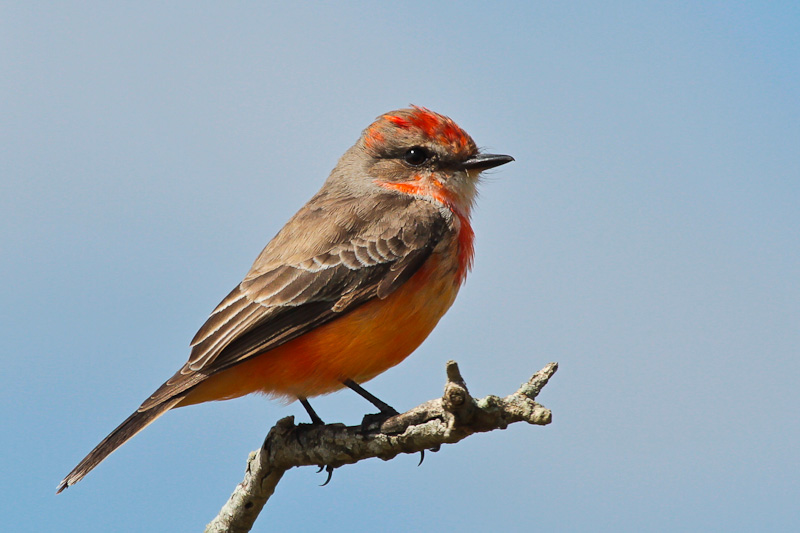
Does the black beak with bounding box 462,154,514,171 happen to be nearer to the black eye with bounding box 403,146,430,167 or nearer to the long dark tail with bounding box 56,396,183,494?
the black eye with bounding box 403,146,430,167

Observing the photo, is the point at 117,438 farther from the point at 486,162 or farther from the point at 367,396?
the point at 486,162

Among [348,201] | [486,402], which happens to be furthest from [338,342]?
[486,402]

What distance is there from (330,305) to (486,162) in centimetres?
208

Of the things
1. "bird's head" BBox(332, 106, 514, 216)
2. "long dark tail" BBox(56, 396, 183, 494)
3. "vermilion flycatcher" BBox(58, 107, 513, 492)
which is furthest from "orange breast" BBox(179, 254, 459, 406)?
"bird's head" BBox(332, 106, 514, 216)

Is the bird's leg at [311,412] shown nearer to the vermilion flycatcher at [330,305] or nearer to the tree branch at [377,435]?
the vermilion flycatcher at [330,305]

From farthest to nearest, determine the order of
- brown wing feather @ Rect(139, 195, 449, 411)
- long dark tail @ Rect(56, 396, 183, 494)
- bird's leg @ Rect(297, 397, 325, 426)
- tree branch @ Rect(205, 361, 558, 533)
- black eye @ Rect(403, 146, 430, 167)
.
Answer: black eye @ Rect(403, 146, 430, 167), bird's leg @ Rect(297, 397, 325, 426), brown wing feather @ Rect(139, 195, 449, 411), long dark tail @ Rect(56, 396, 183, 494), tree branch @ Rect(205, 361, 558, 533)

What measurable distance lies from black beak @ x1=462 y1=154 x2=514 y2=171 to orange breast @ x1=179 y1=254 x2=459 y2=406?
4.28 ft

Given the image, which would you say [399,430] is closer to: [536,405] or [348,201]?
[536,405]

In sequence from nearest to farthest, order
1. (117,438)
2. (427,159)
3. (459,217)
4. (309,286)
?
(117,438), (309,286), (459,217), (427,159)

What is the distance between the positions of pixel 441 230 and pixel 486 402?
8.74 feet

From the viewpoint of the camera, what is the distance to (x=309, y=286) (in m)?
6.81

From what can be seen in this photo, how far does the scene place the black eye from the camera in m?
7.93

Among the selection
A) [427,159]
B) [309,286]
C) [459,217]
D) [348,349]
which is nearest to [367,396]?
[348,349]

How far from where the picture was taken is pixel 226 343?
6.52 metres
